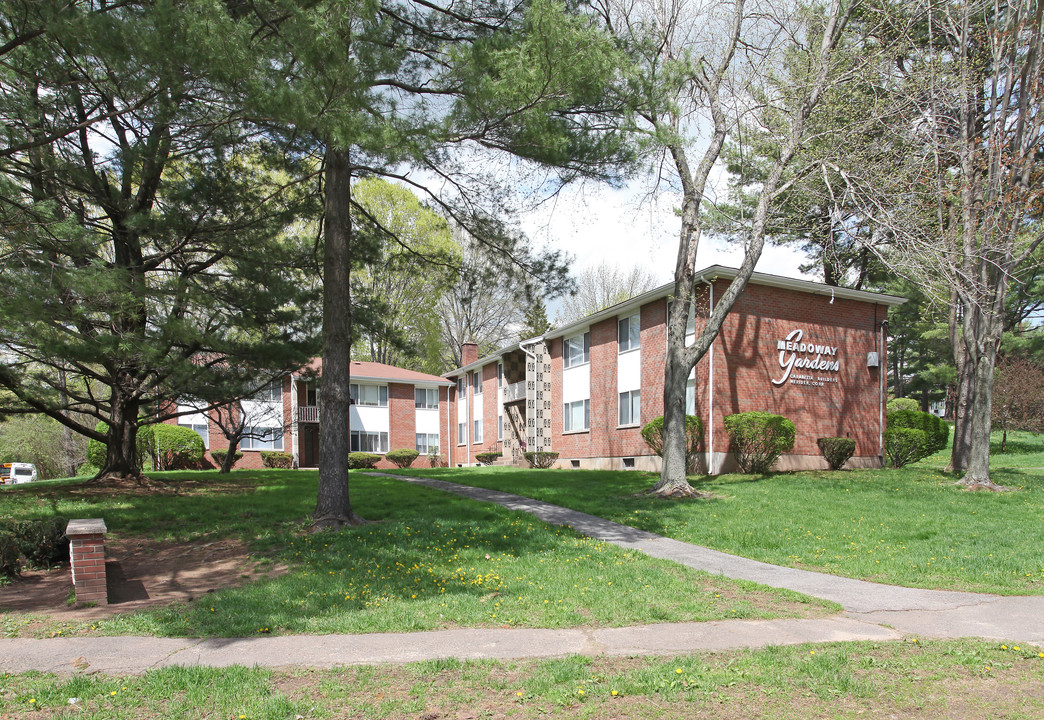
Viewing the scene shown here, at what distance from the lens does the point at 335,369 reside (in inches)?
446

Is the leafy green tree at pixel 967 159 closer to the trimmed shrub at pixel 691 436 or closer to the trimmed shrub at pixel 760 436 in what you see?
the trimmed shrub at pixel 760 436

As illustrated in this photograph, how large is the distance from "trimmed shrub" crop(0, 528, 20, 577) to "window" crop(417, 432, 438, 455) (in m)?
33.5

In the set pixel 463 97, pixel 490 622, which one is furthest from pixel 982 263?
pixel 490 622

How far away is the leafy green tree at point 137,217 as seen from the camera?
7.98m

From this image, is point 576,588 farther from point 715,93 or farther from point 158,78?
point 715,93

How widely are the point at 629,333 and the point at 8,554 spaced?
774 inches

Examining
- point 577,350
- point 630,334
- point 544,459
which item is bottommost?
point 544,459

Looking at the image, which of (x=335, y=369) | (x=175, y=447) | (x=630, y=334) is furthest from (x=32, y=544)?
(x=175, y=447)

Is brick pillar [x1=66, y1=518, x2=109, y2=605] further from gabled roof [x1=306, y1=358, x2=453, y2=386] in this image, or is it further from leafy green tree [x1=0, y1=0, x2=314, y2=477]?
gabled roof [x1=306, y1=358, x2=453, y2=386]

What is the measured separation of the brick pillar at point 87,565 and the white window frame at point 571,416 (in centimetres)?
2139

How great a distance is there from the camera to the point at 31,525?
9219 mm

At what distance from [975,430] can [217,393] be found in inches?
667

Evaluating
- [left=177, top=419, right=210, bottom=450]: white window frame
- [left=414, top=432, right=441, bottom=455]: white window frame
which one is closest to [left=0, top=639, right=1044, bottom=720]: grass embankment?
[left=177, top=419, right=210, bottom=450]: white window frame

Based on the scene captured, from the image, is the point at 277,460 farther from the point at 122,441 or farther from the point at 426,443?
the point at 122,441
